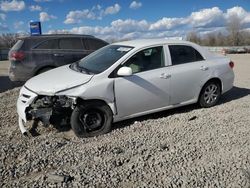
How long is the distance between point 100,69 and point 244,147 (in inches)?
108

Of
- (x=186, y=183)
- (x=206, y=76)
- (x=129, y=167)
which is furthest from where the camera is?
(x=206, y=76)

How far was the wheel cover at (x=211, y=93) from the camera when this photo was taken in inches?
282

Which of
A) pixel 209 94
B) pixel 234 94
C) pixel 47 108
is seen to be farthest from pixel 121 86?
pixel 234 94

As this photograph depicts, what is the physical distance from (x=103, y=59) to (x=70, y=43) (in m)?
3.75

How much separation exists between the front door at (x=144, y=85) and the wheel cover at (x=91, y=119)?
0.38m

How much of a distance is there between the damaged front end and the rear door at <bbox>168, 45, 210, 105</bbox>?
217 cm

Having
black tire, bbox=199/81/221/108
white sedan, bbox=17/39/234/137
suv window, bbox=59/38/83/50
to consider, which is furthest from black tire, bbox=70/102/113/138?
suv window, bbox=59/38/83/50

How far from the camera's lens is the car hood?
538 cm

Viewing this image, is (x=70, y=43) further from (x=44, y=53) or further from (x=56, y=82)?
(x=56, y=82)

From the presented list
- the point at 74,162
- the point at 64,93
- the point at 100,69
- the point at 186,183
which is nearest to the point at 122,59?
the point at 100,69

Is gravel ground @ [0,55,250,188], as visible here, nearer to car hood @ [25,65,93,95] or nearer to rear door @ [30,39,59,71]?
car hood @ [25,65,93,95]

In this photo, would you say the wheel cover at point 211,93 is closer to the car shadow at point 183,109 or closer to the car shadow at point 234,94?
the car shadow at point 183,109

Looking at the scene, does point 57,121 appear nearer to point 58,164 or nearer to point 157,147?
point 58,164

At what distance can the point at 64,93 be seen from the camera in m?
5.33
